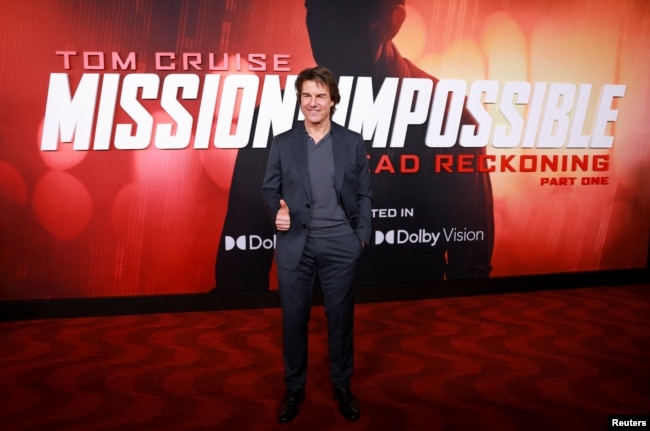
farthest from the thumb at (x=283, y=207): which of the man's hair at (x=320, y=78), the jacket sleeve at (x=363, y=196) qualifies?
A: the man's hair at (x=320, y=78)

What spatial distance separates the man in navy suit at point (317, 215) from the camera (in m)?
2.70

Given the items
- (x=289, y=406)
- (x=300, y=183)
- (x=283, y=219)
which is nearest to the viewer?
(x=283, y=219)

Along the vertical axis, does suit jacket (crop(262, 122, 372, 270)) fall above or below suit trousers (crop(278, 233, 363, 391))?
above

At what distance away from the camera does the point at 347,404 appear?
2.83 meters

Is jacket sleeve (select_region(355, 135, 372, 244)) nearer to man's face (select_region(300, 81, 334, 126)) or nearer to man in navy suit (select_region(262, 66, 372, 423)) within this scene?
man in navy suit (select_region(262, 66, 372, 423))

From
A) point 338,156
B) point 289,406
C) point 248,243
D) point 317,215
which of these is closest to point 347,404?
point 289,406

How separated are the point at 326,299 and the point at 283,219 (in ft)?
1.79

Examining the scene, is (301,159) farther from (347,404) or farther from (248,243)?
(248,243)

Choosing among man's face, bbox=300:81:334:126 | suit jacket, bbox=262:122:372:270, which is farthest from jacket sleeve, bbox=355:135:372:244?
man's face, bbox=300:81:334:126

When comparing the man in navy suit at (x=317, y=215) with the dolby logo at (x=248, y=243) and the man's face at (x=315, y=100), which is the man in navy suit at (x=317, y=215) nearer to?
the man's face at (x=315, y=100)

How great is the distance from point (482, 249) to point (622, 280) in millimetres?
1544

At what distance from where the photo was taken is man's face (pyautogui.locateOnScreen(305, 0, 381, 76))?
4711mm

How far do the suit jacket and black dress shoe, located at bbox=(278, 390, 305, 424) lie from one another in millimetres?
678

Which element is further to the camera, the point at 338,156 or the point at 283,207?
the point at 338,156
